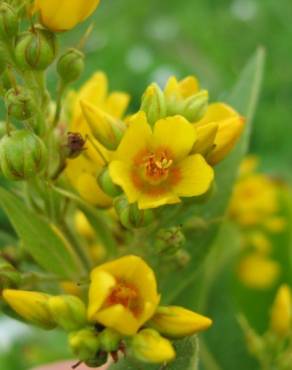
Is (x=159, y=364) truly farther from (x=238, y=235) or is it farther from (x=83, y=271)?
(x=238, y=235)

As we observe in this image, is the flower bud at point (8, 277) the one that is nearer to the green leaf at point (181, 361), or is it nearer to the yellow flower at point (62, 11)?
the green leaf at point (181, 361)

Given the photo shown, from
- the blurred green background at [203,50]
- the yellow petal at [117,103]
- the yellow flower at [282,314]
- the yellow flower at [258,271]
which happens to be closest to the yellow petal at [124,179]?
the yellow petal at [117,103]

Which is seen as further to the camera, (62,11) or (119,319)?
(62,11)

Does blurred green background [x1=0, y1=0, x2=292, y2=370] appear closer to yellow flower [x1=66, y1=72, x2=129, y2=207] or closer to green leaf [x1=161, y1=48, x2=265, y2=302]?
green leaf [x1=161, y1=48, x2=265, y2=302]

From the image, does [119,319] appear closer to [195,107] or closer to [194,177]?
[194,177]

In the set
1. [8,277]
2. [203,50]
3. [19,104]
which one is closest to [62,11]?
[19,104]

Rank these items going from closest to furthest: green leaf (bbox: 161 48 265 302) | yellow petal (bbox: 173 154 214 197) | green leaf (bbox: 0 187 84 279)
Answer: yellow petal (bbox: 173 154 214 197), green leaf (bbox: 0 187 84 279), green leaf (bbox: 161 48 265 302)

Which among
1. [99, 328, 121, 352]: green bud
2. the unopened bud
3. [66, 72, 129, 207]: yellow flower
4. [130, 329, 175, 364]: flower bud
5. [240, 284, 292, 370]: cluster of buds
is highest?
the unopened bud

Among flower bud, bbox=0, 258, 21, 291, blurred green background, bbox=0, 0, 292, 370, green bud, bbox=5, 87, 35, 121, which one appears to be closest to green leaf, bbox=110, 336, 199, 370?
flower bud, bbox=0, 258, 21, 291
